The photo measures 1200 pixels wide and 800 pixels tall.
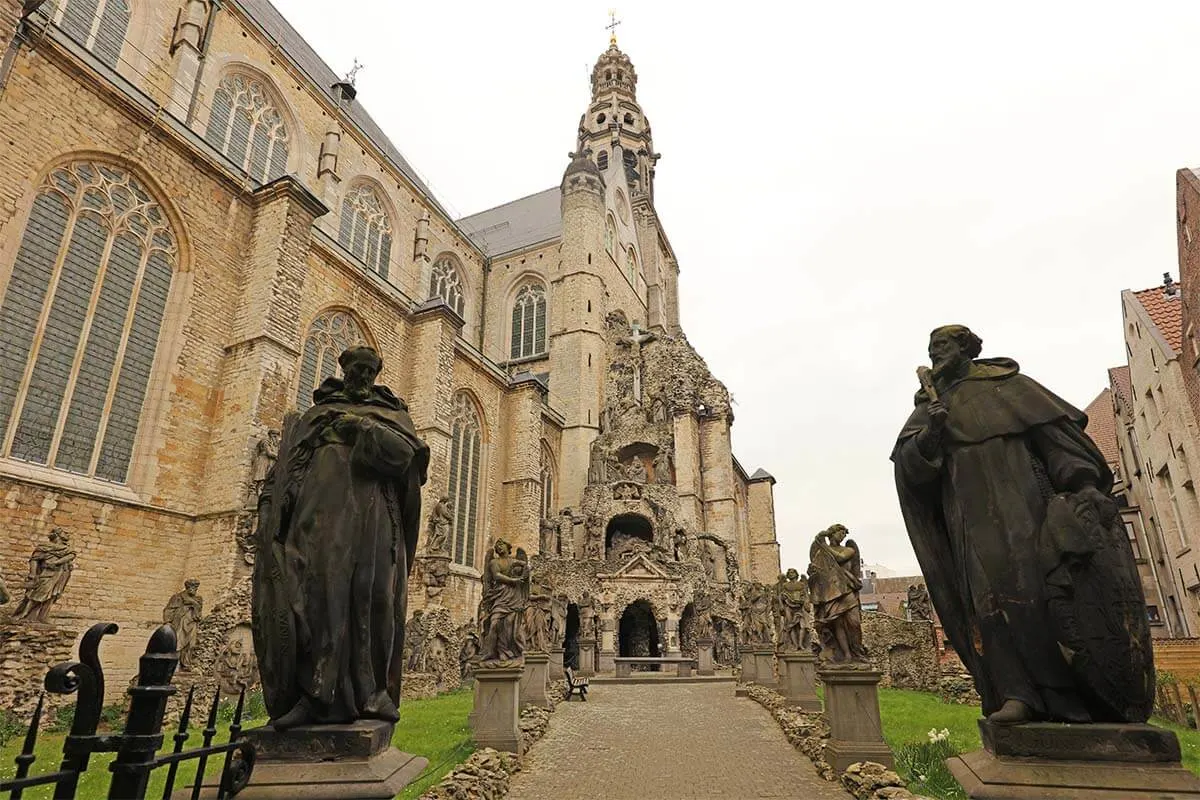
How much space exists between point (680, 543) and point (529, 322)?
1350cm

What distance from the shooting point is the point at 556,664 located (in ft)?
48.8

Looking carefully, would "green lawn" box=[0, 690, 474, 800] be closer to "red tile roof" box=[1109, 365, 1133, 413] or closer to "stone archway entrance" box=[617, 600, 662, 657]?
"stone archway entrance" box=[617, 600, 662, 657]

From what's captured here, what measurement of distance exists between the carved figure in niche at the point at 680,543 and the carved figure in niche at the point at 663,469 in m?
3.06

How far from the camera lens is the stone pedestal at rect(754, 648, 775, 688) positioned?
47.5ft

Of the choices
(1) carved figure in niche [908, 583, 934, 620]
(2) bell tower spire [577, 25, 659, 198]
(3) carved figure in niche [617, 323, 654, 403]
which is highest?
(2) bell tower spire [577, 25, 659, 198]

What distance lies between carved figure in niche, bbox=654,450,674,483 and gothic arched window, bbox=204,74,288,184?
1873 centimetres

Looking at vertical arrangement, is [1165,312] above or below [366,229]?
below

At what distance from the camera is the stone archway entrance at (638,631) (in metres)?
24.7

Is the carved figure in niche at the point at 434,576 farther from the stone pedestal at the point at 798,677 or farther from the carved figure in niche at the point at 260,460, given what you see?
the stone pedestal at the point at 798,677

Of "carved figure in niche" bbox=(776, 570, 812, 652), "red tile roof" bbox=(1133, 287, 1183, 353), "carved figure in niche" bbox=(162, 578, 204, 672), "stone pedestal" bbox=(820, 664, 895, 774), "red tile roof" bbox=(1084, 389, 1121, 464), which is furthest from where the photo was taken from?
"red tile roof" bbox=(1084, 389, 1121, 464)

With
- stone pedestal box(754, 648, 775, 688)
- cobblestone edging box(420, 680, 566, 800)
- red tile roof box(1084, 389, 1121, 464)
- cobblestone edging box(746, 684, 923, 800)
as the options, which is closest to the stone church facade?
cobblestone edging box(420, 680, 566, 800)

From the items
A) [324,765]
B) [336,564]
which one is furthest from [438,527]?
[324,765]

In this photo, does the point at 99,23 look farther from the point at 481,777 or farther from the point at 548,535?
the point at 548,535

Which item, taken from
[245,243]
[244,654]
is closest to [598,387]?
[245,243]
